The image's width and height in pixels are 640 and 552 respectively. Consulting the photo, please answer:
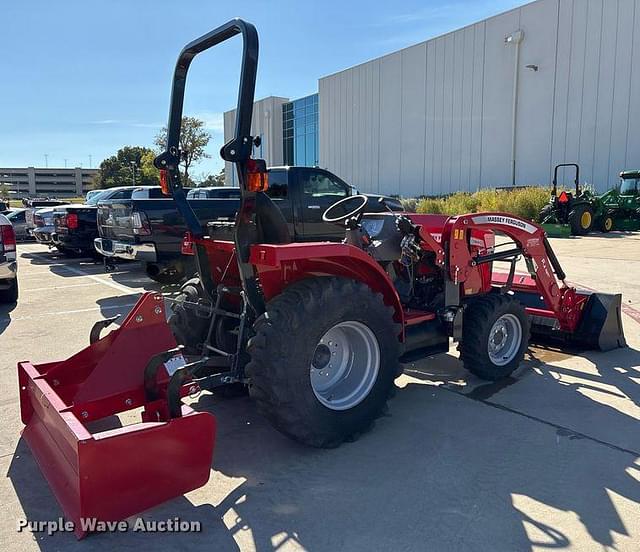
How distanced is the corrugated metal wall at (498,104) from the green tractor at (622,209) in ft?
19.1

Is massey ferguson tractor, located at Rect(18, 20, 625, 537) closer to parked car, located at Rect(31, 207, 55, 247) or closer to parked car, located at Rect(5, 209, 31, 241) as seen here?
parked car, located at Rect(31, 207, 55, 247)

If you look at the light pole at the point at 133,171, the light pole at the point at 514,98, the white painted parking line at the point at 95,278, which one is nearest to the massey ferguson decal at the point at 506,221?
the white painted parking line at the point at 95,278

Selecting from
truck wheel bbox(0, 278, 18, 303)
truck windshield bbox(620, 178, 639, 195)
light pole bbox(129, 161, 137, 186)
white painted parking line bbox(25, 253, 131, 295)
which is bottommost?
white painted parking line bbox(25, 253, 131, 295)

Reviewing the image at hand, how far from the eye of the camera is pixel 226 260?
4277mm

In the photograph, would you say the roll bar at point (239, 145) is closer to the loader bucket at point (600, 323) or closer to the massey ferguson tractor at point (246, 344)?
the massey ferguson tractor at point (246, 344)

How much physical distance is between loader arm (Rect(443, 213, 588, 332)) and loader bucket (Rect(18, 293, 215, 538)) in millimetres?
2509

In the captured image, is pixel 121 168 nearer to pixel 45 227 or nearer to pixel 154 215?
pixel 45 227

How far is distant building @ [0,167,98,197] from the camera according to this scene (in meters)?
127

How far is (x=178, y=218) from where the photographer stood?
9234 mm

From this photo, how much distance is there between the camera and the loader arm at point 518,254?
4.75m

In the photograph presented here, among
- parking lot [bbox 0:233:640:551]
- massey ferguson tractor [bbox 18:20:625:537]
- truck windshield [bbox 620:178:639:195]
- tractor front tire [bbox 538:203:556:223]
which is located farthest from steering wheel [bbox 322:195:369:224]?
truck windshield [bbox 620:178:639:195]

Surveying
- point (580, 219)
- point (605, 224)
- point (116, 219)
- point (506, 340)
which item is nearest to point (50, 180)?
point (605, 224)

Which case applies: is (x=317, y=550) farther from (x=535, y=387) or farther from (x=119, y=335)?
(x=535, y=387)

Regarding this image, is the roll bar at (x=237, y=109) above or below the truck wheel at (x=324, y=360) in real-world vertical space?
above
